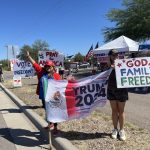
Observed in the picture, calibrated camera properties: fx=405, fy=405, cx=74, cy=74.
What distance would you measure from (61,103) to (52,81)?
47cm

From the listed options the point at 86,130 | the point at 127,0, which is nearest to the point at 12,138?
the point at 86,130

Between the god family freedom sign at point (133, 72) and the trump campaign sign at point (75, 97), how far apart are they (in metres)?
0.28

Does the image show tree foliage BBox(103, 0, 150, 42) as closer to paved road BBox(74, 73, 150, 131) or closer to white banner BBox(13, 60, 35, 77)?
white banner BBox(13, 60, 35, 77)

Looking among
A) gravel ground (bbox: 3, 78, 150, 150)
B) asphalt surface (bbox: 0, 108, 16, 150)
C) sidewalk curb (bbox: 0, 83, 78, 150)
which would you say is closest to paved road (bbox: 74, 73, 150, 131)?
gravel ground (bbox: 3, 78, 150, 150)

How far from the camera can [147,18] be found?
121 feet

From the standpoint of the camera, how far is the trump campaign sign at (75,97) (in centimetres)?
801

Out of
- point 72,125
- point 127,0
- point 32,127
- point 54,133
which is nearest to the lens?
point 54,133

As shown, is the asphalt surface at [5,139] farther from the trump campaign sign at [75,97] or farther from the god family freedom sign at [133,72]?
the god family freedom sign at [133,72]

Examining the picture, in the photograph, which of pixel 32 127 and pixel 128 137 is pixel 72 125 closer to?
pixel 32 127

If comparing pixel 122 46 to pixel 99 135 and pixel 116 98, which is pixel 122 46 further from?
pixel 116 98

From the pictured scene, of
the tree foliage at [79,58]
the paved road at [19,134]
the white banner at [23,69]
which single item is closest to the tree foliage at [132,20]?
the white banner at [23,69]

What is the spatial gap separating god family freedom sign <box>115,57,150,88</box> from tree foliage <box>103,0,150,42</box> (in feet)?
95.1

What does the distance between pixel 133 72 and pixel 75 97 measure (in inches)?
49.5

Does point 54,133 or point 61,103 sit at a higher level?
point 61,103
